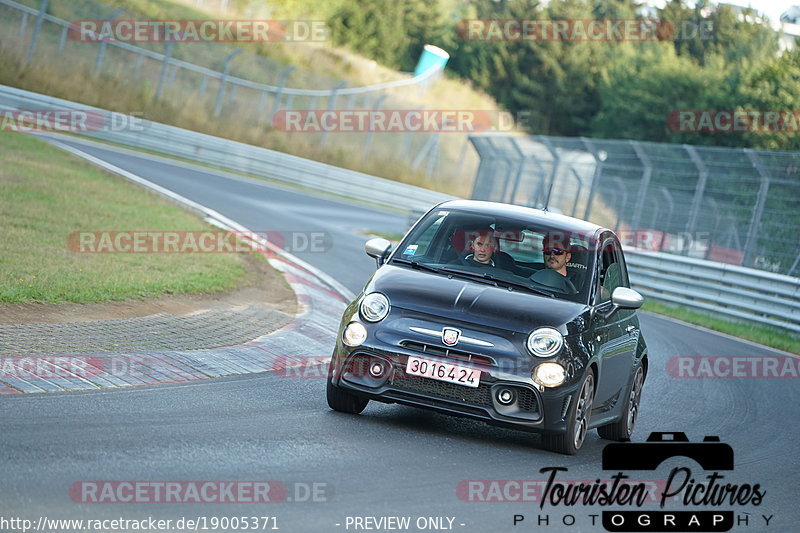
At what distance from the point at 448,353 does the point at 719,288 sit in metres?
13.9

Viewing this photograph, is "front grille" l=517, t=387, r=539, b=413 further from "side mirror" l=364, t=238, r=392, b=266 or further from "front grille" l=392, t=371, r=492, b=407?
"side mirror" l=364, t=238, r=392, b=266

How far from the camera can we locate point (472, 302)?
7.70 m

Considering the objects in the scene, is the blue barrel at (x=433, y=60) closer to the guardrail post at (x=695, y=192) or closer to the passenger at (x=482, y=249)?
the guardrail post at (x=695, y=192)

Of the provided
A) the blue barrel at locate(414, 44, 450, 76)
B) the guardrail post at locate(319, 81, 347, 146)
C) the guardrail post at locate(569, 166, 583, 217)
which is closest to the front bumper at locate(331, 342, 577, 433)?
the guardrail post at locate(569, 166, 583, 217)

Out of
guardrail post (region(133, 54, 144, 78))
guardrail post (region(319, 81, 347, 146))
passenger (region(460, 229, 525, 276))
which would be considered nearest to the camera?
passenger (region(460, 229, 525, 276))

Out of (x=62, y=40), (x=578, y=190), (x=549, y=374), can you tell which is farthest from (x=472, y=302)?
(x=62, y=40)

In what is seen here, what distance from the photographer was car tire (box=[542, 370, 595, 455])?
7.57 m

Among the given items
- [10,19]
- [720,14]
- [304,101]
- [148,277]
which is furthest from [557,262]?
[720,14]

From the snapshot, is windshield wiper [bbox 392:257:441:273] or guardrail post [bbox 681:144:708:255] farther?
guardrail post [bbox 681:144:708:255]

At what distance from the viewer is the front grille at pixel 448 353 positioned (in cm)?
740

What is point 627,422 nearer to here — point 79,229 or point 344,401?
point 344,401

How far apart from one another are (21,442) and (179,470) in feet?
2.83

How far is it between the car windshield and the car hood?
198mm

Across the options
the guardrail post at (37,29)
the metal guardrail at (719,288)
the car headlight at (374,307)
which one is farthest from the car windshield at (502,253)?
the guardrail post at (37,29)
